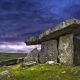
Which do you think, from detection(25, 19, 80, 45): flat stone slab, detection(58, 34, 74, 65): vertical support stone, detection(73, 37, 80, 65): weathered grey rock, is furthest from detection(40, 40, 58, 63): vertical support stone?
detection(73, 37, 80, 65): weathered grey rock

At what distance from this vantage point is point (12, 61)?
5009 centimetres

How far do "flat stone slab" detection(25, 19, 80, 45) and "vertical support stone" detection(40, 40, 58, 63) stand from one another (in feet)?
2.53

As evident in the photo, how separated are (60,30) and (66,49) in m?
3.58

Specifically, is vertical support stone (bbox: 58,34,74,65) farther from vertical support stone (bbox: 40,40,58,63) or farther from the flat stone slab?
vertical support stone (bbox: 40,40,58,63)

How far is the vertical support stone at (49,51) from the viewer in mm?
42469

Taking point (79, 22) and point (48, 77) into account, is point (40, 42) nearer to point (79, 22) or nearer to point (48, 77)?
point (79, 22)

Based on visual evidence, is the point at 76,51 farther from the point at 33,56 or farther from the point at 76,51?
the point at 33,56

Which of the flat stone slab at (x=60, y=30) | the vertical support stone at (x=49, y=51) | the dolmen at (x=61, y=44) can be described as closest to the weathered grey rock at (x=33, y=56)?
the dolmen at (x=61, y=44)

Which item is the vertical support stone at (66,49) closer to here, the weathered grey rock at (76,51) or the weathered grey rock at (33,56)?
the weathered grey rock at (76,51)

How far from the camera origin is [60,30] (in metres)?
38.4

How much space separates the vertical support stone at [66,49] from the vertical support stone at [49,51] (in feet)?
4.07

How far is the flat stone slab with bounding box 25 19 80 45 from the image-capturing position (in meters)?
36.1

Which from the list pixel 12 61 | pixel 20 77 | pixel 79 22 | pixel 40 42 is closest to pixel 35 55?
pixel 40 42

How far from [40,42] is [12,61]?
730cm
